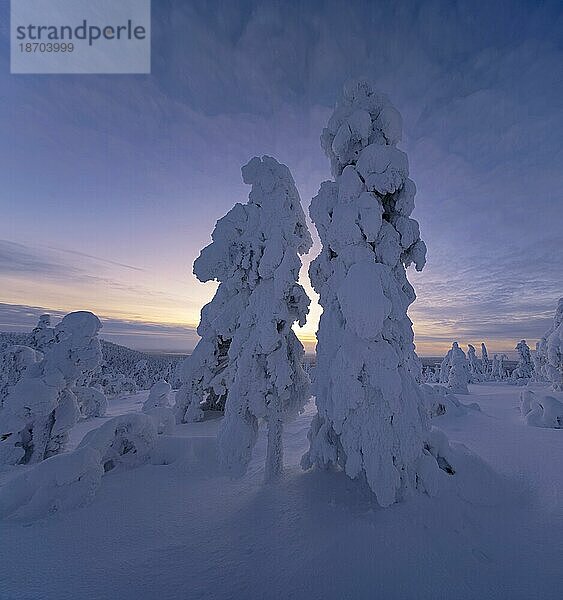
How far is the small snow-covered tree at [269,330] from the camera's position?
864cm

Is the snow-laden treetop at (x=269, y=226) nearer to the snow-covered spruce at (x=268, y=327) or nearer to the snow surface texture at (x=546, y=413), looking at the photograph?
the snow-covered spruce at (x=268, y=327)

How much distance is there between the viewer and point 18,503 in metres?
7.45

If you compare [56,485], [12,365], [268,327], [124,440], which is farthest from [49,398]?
[268,327]

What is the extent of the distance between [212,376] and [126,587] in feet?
39.5

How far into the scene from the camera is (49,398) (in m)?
12.2

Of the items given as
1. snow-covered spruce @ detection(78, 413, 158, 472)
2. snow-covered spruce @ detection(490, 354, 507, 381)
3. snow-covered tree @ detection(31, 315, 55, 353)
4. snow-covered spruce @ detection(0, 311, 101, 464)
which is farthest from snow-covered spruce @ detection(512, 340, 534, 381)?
snow-covered tree @ detection(31, 315, 55, 353)

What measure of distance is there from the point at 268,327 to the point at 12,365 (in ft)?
53.4

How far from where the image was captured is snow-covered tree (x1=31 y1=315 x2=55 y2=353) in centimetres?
2195

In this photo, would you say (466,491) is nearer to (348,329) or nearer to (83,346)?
(348,329)

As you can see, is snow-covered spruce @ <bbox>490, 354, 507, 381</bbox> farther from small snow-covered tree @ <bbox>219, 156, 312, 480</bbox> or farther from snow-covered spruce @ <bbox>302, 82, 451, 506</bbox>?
small snow-covered tree @ <bbox>219, 156, 312, 480</bbox>

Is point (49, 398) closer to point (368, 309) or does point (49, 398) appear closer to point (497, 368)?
point (368, 309)

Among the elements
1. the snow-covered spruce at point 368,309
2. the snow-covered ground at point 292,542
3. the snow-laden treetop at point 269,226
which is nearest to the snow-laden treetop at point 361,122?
the snow-covered spruce at point 368,309

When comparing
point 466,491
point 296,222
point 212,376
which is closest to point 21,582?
point 466,491

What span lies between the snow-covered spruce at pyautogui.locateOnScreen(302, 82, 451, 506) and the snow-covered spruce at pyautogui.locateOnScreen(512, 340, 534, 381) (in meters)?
67.4
